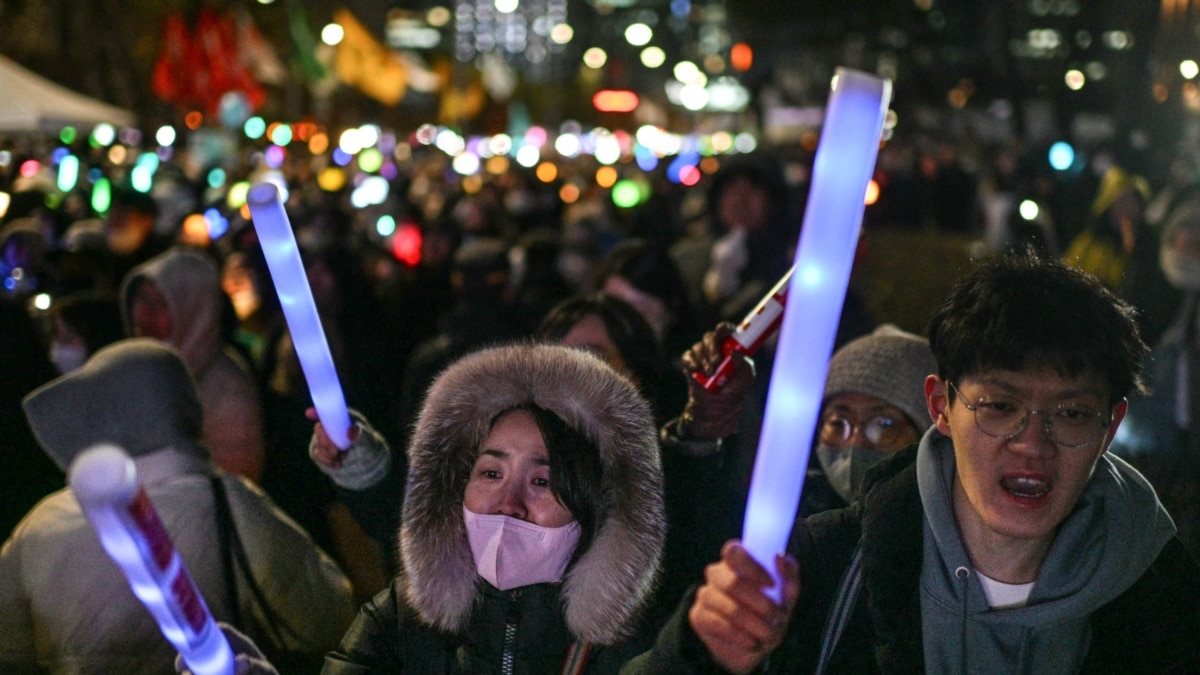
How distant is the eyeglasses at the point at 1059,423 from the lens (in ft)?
8.43

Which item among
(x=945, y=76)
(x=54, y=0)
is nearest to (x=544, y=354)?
(x=54, y=0)

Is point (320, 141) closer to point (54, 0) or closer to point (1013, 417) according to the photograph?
point (54, 0)

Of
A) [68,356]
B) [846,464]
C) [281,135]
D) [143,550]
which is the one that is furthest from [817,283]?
[281,135]

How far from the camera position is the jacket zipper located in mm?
2900

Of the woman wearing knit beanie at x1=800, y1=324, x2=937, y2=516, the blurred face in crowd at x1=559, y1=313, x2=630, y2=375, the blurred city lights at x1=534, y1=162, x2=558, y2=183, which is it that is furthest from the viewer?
the blurred city lights at x1=534, y1=162, x2=558, y2=183

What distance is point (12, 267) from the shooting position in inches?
299

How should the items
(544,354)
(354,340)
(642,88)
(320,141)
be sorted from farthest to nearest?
(642,88), (320,141), (354,340), (544,354)

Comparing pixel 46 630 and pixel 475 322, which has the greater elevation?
pixel 475 322

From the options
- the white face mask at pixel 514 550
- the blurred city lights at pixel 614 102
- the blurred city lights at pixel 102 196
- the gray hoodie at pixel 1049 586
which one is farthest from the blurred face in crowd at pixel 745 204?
the blurred city lights at pixel 614 102

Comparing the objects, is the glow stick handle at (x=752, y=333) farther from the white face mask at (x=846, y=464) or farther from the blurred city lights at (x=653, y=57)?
the blurred city lights at (x=653, y=57)

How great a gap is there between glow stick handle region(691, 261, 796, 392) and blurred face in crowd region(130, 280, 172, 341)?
2.97 m

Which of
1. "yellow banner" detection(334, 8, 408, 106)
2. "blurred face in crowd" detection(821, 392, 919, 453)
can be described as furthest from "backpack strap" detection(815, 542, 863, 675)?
"yellow banner" detection(334, 8, 408, 106)

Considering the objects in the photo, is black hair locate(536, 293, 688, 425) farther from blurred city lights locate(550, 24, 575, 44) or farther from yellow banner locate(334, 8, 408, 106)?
blurred city lights locate(550, 24, 575, 44)

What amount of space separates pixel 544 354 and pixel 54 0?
2011cm
